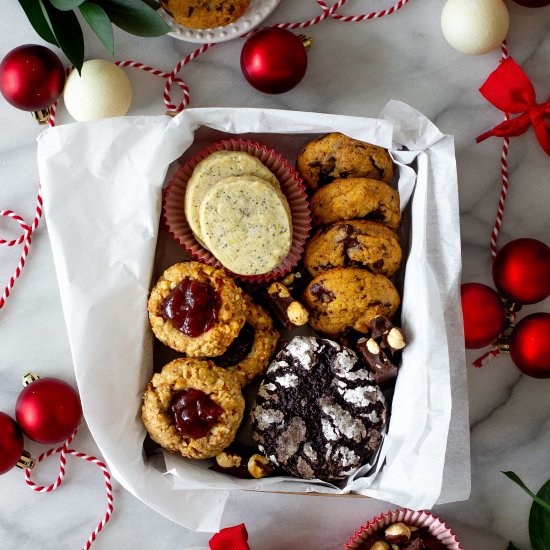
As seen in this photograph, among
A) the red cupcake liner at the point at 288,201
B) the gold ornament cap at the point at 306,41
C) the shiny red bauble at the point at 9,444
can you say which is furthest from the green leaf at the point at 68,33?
the shiny red bauble at the point at 9,444

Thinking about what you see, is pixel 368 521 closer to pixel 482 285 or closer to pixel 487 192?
pixel 482 285

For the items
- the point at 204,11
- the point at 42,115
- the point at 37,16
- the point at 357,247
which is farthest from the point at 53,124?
the point at 357,247

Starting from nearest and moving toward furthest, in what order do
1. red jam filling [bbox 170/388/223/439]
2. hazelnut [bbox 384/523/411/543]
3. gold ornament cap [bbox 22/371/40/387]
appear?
red jam filling [bbox 170/388/223/439] < hazelnut [bbox 384/523/411/543] < gold ornament cap [bbox 22/371/40/387]

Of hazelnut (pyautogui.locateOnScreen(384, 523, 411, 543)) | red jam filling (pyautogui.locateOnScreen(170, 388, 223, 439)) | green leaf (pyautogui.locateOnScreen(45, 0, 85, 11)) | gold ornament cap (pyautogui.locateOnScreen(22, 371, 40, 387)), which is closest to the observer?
green leaf (pyautogui.locateOnScreen(45, 0, 85, 11))

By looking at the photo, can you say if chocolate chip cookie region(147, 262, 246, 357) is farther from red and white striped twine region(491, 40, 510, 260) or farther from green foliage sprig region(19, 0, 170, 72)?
red and white striped twine region(491, 40, 510, 260)

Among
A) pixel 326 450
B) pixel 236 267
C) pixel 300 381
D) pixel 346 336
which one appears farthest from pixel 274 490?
pixel 236 267

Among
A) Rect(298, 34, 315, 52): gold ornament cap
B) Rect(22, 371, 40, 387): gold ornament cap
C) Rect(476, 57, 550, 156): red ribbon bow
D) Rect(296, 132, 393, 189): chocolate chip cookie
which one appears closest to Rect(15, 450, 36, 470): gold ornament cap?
Rect(22, 371, 40, 387): gold ornament cap

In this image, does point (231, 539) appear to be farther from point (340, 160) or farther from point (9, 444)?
point (340, 160)
